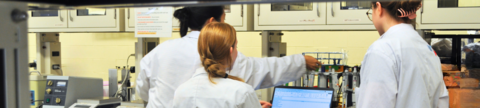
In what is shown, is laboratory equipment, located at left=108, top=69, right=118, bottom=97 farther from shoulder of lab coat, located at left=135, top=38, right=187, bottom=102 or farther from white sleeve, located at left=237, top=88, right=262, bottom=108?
white sleeve, located at left=237, top=88, right=262, bottom=108

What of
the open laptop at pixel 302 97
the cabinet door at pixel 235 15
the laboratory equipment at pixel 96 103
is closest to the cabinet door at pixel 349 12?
the open laptop at pixel 302 97

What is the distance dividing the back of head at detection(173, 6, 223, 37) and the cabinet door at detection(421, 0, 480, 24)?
3.10 feet

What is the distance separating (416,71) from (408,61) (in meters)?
0.04

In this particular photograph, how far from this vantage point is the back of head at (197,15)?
173cm

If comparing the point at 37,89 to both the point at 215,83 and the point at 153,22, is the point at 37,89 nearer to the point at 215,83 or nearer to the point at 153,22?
the point at 153,22

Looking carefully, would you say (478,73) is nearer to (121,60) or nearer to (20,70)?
(20,70)

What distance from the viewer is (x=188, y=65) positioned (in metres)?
1.69

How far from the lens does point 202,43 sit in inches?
52.1

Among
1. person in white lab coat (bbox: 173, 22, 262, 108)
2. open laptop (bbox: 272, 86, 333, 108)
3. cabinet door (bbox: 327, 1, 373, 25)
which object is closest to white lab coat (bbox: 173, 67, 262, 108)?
person in white lab coat (bbox: 173, 22, 262, 108)

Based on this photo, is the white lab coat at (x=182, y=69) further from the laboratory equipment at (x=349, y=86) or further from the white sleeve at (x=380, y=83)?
the white sleeve at (x=380, y=83)

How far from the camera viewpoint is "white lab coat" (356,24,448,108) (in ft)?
4.03

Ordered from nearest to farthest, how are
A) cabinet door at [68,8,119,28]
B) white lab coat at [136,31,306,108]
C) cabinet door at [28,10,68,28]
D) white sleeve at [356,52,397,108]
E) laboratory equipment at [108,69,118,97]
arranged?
white sleeve at [356,52,397,108]
white lab coat at [136,31,306,108]
cabinet door at [68,8,119,28]
cabinet door at [28,10,68,28]
laboratory equipment at [108,69,118,97]

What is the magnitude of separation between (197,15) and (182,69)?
26 cm

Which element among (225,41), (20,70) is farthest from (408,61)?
(20,70)
